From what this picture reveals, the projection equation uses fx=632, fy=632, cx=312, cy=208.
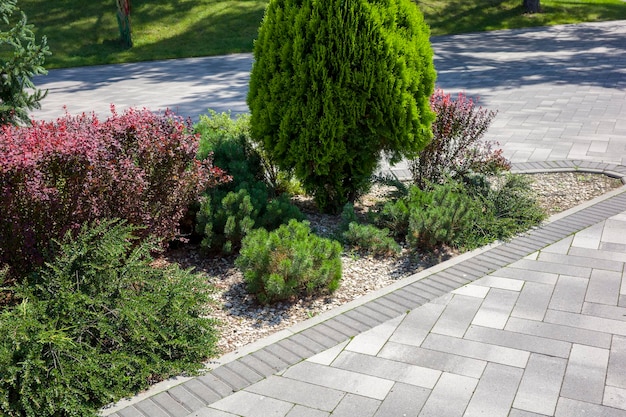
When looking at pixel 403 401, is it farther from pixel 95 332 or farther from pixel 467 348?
pixel 95 332

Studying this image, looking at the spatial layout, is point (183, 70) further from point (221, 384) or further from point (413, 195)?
point (221, 384)

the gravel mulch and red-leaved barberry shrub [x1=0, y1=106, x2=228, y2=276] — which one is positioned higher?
red-leaved barberry shrub [x1=0, y1=106, x2=228, y2=276]

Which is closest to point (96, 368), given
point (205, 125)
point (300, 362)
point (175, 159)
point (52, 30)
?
point (300, 362)

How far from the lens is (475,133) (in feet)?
22.4

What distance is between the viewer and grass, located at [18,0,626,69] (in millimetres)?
20203

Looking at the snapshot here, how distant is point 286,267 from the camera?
4664 mm

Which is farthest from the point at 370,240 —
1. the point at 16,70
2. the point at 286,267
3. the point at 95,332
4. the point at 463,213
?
the point at 16,70

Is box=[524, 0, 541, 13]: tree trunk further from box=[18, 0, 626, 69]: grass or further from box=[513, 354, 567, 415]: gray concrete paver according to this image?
box=[513, 354, 567, 415]: gray concrete paver

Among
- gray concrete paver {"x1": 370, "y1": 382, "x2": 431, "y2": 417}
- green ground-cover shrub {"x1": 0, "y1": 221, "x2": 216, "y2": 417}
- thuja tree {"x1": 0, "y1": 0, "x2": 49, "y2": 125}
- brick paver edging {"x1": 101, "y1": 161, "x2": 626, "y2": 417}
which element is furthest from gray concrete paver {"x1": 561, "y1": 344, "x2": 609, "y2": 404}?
thuja tree {"x1": 0, "y1": 0, "x2": 49, "y2": 125}

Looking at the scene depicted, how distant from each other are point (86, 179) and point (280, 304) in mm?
1668

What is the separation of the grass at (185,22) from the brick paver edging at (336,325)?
15685 millimetres

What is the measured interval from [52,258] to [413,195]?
3.31 m

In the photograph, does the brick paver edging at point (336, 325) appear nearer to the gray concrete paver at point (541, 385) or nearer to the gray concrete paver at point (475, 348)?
the gray concrete paver at point (475, 348)

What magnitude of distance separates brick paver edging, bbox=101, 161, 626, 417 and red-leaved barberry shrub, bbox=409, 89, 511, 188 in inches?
39.3
